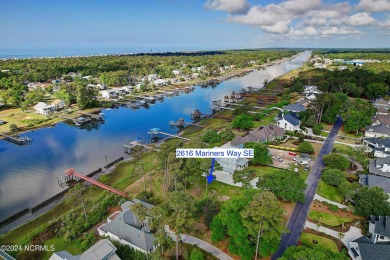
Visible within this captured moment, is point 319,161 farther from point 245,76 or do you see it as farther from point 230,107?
point 245,76

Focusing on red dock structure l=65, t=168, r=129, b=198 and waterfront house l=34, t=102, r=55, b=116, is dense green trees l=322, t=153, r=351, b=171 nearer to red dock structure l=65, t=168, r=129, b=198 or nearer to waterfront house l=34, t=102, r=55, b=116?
red dock structure l=65, t=168, r=129, b=198

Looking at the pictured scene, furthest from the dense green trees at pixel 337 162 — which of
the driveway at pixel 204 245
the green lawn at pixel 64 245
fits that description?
the green lawn at pixel 64 245

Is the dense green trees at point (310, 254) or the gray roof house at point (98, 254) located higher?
the dense green trees at point (310, 254)

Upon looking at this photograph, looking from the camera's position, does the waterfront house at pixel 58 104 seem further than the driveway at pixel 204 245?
Yes

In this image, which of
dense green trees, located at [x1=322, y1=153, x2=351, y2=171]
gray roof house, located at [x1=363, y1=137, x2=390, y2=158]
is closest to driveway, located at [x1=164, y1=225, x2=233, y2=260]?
dense green trees, located at [x1=322, y1=153, x2=351, y2=171]

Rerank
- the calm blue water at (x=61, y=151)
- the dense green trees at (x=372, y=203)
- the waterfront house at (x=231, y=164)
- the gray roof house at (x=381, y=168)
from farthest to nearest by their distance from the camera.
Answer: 1. the waterfront house at (x=231, y=164)
2. the calm blue water at (x=61, y=151)
3. the gray roof house at (x=381, y=168)
4. the dense green trees at (x=372, y=203)

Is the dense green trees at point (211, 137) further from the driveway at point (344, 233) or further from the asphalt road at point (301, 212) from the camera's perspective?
the driveway at point (344, 233)

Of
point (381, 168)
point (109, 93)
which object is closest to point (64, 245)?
point (381, 168)
